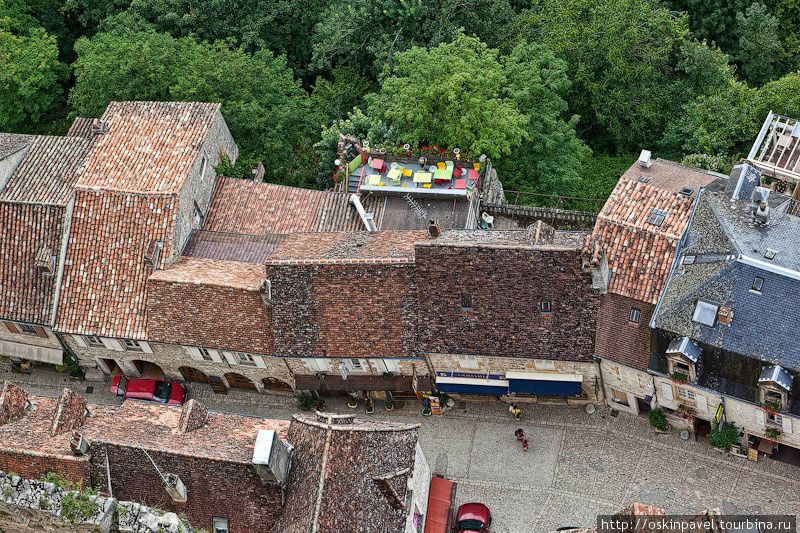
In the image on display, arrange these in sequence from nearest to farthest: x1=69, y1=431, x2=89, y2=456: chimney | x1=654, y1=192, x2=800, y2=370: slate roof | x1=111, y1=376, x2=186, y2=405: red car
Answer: x1=69, y1=431, x2=89, y2=456: chimney
x1=654, y1=192, x2=800, y2=370: slate roof
x1=111, y1=376, x2=186, y2=405: red car

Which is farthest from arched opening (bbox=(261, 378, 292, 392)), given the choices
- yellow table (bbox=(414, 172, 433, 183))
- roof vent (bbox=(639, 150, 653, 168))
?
roof vent (bbox=(639, 150, 653, 168))

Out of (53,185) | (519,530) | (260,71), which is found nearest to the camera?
(519,530)

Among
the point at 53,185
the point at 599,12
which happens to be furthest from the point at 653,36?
the point at 53,185

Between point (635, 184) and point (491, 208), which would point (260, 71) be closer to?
point (491, 208)

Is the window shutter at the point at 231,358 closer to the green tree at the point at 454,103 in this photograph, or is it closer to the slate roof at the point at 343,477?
the slate roof at the point at 343,477

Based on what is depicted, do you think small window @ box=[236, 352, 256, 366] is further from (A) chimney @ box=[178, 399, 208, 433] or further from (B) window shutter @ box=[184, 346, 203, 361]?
(A) chimney @ box=[178, 399, 208, 433]

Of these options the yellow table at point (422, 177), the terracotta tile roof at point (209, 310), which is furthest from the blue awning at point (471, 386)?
the yellow table at point (422, 177)
